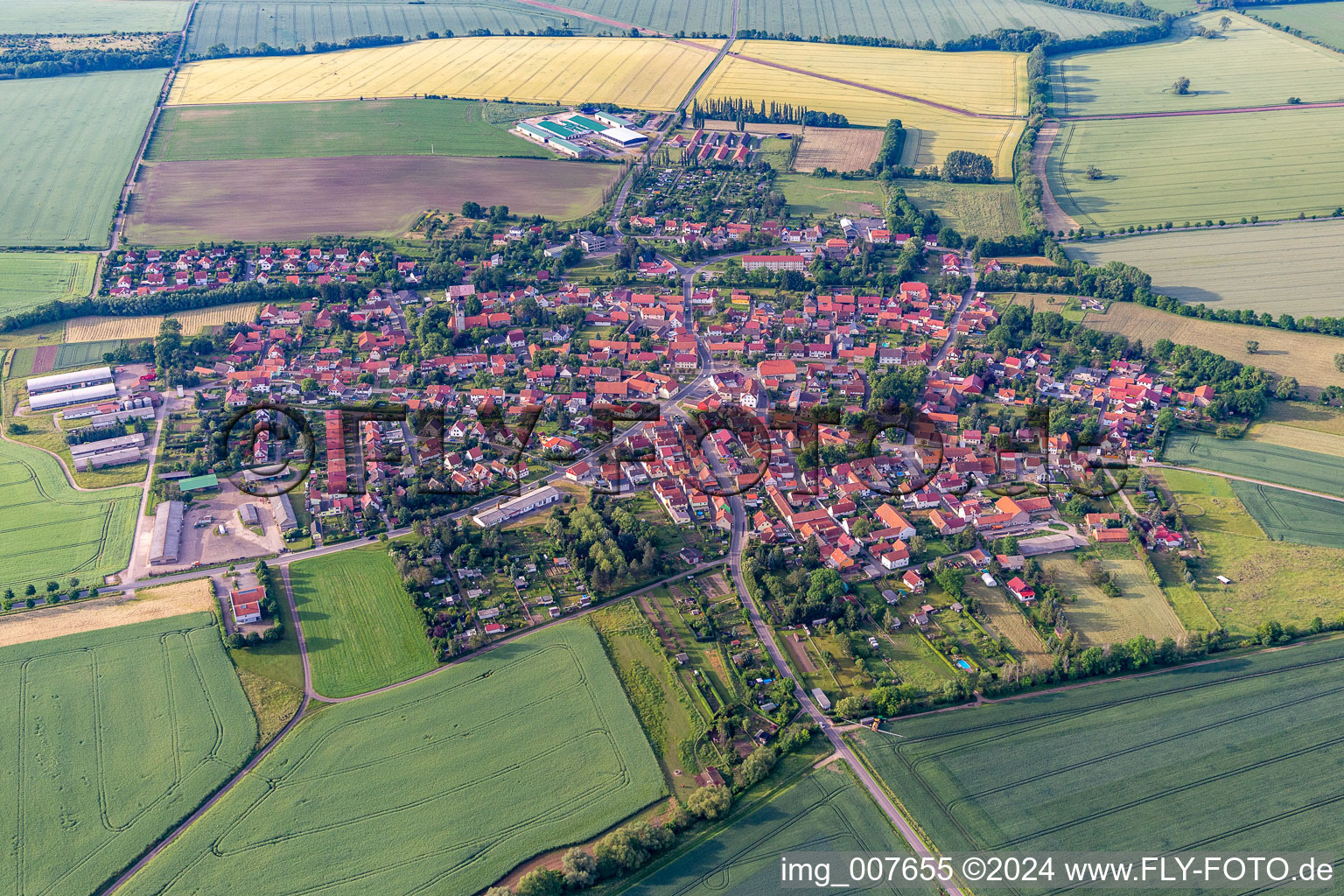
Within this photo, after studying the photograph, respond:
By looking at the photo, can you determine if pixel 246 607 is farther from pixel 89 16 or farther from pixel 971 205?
pixel 89 16

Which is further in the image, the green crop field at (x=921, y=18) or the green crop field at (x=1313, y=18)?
the green crop field at (x=921, y=18)

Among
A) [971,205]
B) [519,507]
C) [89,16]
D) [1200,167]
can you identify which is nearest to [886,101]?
[971,205]

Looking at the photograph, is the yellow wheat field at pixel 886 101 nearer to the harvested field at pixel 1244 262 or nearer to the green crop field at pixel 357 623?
the harvested field at pixel 1244 262

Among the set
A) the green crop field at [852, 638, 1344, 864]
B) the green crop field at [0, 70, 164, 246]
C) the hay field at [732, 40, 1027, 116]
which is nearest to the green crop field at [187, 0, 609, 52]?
the green crop field at [0, 70, 164, 246]

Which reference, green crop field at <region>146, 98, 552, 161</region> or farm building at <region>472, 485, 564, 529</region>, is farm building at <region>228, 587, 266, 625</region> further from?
green crop field at <region>146, 98, 552, 161</region>

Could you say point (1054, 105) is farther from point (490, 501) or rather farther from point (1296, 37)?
point (490, 501)

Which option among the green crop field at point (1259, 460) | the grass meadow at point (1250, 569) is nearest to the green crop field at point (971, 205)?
the green crop field at point (1259, 460)
